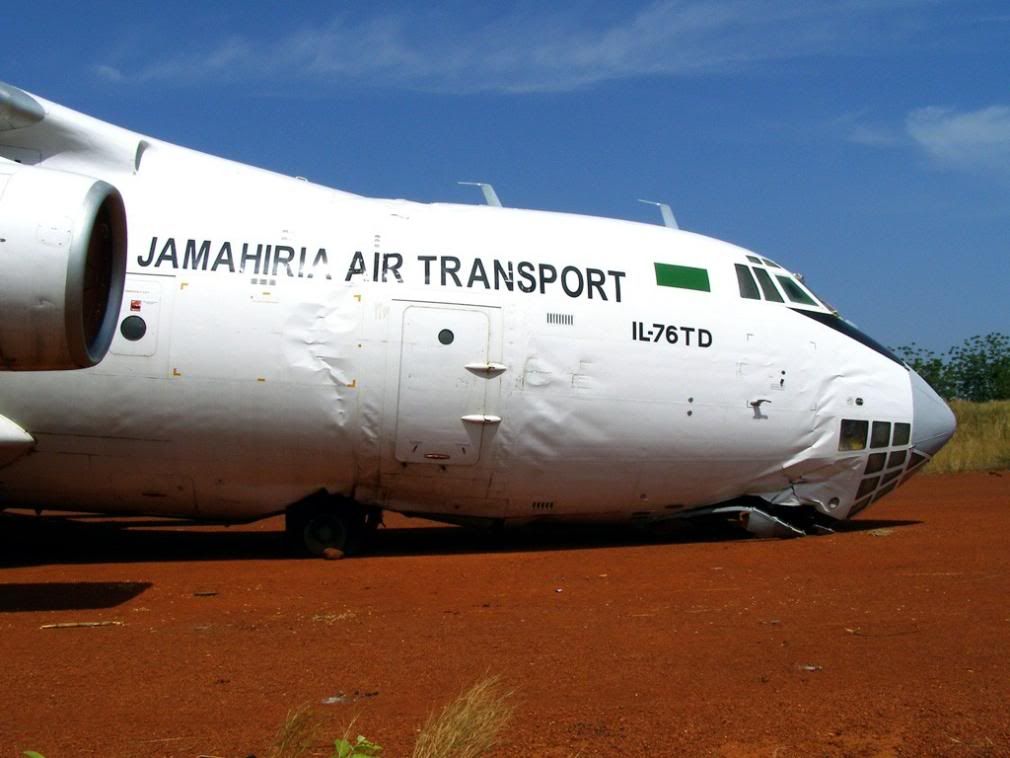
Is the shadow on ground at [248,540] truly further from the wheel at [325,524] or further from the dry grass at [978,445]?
the dry grass at [978,445]

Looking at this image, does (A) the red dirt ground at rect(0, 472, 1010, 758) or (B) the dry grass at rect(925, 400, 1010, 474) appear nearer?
(A) the red dirt ground at rect(0, 472, 1010, 758)

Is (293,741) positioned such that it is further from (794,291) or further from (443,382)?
(794,291)

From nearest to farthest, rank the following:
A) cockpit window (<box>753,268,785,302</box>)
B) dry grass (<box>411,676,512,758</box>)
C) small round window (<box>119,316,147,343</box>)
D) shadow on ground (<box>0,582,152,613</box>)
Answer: dry grass (<box>411,676,512,758</box>) < shadow on ground (<box>0,582,152,613</box>) < small round window (<box>119,316,147,343</box>) < cockpit window (<box>753,268,785,302</box>)

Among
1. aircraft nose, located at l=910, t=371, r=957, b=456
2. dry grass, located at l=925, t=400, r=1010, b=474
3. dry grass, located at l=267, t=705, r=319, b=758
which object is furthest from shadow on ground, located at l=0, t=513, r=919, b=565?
dry grass, located at l=925, t=400, r=1010, b=474

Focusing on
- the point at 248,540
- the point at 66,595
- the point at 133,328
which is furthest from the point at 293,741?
the point at 248,540

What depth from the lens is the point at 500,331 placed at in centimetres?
884

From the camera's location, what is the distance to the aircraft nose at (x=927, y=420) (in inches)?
400

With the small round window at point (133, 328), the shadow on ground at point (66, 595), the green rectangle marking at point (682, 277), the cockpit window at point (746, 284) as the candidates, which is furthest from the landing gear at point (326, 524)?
the cockpit window at point (746, 284)

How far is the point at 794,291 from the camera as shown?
10.2 meters

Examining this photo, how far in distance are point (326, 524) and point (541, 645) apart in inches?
155

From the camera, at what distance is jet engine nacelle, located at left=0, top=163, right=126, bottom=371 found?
219 inches

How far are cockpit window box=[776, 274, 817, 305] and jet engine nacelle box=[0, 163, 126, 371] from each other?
21.7 feet

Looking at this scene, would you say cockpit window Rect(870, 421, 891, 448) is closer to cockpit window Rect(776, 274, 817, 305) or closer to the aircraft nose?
the aircraft nose

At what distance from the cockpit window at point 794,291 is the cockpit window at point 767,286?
5.9 inches
